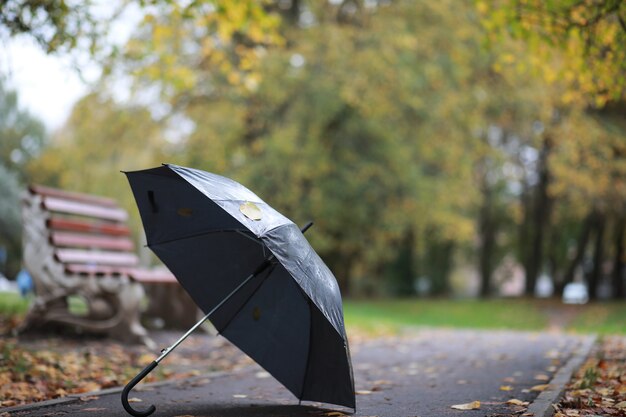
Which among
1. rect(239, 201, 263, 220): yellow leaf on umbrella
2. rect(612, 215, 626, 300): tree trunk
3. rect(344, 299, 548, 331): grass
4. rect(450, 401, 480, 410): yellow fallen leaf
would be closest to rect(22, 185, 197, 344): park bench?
rect(239, 201, 263, 220): yellow leaf on umbrella

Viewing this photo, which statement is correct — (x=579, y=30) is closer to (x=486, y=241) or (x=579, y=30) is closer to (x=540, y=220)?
(x=540, y=220)

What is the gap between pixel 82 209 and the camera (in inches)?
344

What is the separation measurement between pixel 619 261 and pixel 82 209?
23090 mm

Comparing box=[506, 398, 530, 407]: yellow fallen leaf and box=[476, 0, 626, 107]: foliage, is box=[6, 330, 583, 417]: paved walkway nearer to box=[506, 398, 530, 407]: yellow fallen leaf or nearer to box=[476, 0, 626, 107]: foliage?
box=[506, 398, 530, 407]: yellow fallen leaf

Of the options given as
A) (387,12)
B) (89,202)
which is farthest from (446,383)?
(387,12)

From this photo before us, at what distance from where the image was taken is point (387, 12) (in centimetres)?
1814

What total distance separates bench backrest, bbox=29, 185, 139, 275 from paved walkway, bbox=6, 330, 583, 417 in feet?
8.58

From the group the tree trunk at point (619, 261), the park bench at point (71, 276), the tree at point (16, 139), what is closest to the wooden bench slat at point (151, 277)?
the park bench at point (71, 276)

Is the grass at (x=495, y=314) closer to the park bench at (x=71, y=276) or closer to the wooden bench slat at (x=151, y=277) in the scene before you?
the wooden bench slat at (x=151, y=277)

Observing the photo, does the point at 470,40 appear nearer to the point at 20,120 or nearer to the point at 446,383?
the point at 446,383

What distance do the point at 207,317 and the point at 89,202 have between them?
4988 millimetres

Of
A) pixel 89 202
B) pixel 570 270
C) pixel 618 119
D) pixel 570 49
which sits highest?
pixel 618 119

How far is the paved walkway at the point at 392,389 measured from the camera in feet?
15.7

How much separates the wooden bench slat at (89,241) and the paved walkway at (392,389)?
278 centimetres
